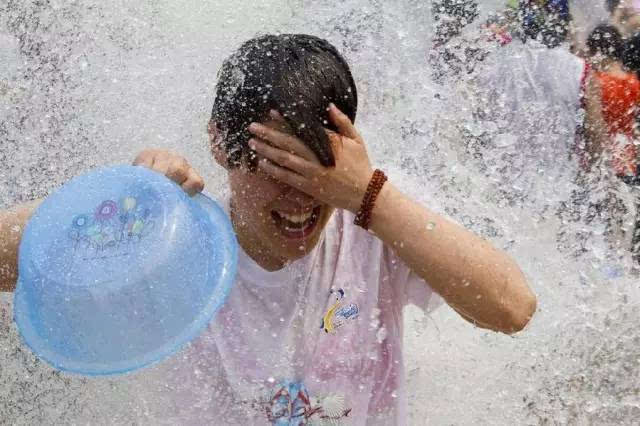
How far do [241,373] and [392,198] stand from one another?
625 mm

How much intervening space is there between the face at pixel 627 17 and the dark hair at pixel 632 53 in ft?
0.19

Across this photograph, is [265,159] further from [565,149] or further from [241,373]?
[565,149]

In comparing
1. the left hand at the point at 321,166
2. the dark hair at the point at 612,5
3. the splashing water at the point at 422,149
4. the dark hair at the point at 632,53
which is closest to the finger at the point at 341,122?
the left hand at the point at 321,166

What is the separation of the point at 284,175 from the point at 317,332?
0.46 meters

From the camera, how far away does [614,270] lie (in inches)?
129

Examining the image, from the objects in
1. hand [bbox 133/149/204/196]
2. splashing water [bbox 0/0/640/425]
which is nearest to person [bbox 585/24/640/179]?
splashing water [bbox 0/0/640/425]

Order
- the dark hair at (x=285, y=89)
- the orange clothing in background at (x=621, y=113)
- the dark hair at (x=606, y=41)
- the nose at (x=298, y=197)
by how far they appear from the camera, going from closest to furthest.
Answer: the dark hair at (x=285, y=89) < the nose at (x=298, y=197) < the orange clothing in background at (x=621, y=113) < the dark hair at (x=606, y=41)

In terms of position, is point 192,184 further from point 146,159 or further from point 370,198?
point 370,198

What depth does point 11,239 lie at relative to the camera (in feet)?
5.87

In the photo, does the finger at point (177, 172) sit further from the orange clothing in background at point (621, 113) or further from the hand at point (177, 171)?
the orange clothing in background at point (621, 113)

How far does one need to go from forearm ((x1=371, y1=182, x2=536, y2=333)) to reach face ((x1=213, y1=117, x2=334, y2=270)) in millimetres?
193

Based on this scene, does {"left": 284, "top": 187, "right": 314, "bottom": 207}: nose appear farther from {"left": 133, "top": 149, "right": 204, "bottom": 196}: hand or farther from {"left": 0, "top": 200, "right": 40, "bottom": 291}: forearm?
{"left": 0, "top": 200, "right": 40, "bottom": 291}: forearm

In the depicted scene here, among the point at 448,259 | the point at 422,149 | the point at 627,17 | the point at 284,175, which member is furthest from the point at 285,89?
the point at 627,17

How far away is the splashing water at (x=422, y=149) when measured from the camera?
2584 millimetres
